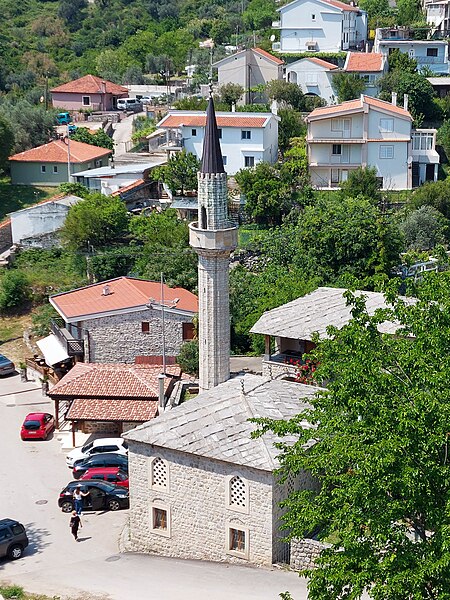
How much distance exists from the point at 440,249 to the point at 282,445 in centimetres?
607

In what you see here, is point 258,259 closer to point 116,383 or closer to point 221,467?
point 116,383

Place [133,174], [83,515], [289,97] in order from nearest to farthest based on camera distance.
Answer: [83,515], [133,174], [289,97]

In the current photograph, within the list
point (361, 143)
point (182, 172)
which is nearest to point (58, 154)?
point (182, 172)

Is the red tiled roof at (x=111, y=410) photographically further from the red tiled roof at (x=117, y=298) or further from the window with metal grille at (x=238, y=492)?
the window with metal grille at (x=238, y=492)

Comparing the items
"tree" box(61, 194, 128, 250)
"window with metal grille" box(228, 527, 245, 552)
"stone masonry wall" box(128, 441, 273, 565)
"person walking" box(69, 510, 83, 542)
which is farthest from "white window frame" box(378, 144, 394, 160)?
"window with metal grille" box(228, 527, 245, 552)

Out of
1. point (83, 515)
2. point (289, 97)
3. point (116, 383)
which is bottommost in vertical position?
point (83, 515)

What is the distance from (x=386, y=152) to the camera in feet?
194

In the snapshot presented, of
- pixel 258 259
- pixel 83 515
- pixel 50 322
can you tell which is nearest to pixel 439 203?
pixel 258 259

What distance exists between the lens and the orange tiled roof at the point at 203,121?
59.8 metres

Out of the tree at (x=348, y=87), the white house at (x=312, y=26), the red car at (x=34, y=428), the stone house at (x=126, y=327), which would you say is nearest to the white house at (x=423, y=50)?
the white house at (x=312, y=26)

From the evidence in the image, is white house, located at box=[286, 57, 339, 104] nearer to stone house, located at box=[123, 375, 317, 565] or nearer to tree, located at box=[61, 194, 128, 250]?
tree, located at box=[61, 194, 128, 250]

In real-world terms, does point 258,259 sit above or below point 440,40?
below

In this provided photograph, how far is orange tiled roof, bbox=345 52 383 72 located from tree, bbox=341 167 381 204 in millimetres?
15988

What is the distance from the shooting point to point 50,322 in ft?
142
